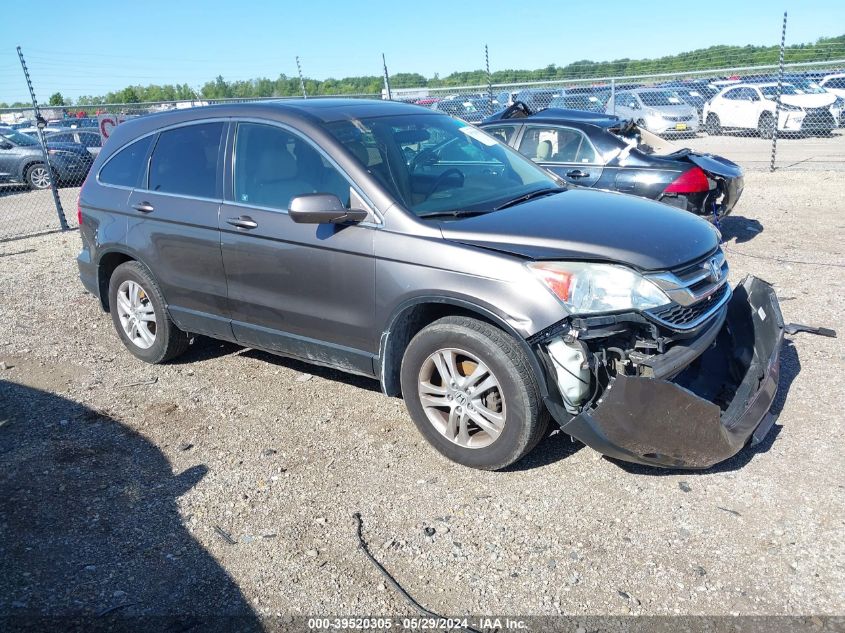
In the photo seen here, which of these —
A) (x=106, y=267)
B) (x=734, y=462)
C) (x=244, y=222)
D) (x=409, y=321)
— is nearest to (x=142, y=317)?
(x=106, y=267)

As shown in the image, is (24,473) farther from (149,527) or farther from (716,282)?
(716,282)

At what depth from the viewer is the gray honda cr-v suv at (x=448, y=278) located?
3.32 meters

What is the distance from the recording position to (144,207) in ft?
16.5

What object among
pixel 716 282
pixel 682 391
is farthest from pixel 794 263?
pixel 682 391

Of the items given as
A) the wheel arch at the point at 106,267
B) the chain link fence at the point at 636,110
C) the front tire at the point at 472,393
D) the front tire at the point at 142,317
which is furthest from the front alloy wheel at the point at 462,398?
the chain link fence at the point at 636,110

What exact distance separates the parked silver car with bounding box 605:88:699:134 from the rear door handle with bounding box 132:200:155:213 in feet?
59.1

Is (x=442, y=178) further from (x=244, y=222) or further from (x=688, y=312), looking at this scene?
(x=688, y=312)

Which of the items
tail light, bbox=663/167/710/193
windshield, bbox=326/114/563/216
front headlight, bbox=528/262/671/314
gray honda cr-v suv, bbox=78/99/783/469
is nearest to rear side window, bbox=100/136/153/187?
gray honda cr-v suv, bbox=78/99/783/469

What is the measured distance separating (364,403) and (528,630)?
7.38 feet

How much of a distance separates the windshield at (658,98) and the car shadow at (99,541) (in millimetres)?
19990

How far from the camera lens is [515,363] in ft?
11.2

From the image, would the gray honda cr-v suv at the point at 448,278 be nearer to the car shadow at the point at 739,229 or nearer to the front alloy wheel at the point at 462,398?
the front alloy wheel at the point at 462,398

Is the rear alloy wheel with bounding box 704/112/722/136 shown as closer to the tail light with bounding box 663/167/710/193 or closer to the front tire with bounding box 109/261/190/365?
the tail light with bounding box 663/167/710/193

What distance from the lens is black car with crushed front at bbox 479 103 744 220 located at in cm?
747
